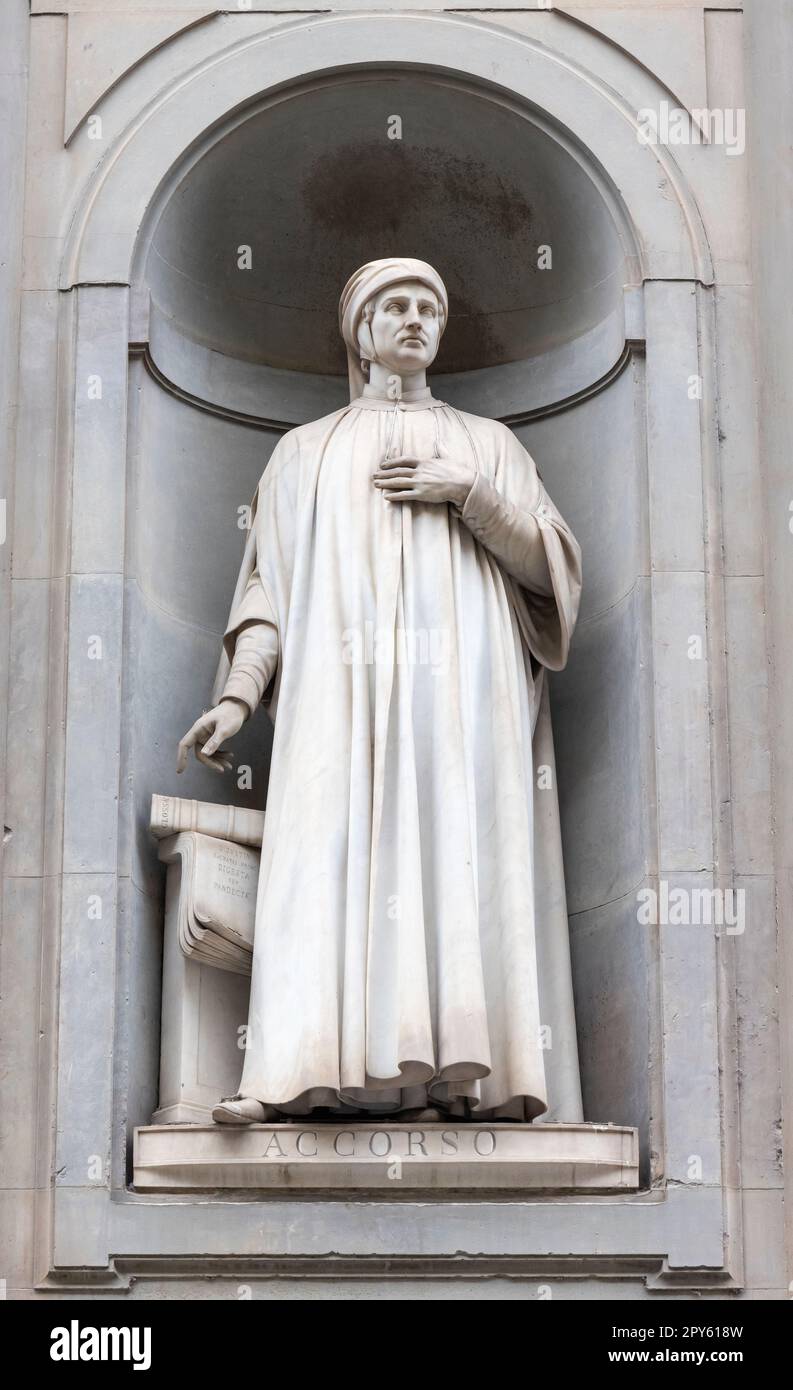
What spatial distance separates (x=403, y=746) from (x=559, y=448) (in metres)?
1.71

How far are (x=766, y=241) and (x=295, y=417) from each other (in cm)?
190

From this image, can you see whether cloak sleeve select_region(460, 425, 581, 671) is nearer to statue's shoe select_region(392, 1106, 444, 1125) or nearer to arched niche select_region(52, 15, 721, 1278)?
arched niche select_region(52, 15, 721, 1278)

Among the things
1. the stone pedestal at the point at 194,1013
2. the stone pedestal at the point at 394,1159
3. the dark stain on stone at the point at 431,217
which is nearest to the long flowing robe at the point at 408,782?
the stone pedestal at the point at 394,1159

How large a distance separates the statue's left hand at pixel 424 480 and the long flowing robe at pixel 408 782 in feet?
0.15

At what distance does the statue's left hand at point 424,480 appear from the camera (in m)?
10.1

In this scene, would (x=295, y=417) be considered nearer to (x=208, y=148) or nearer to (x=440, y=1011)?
(x=208, y=148)

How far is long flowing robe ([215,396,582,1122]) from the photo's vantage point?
31.1ft

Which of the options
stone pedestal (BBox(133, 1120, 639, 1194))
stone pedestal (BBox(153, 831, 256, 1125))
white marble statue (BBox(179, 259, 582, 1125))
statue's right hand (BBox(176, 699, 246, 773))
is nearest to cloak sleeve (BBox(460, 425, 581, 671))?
white marble statue (BBox(179, 259, 582, 1125))

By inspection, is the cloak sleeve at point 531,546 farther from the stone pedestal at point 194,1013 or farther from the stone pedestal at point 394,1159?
the stone pedestal at point 394,1159

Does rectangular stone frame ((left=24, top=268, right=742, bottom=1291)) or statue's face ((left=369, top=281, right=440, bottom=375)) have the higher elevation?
statue's face ((left=369, top=281, right=440, bottom=375))

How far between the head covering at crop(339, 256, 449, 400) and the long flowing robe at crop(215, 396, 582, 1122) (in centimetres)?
19
